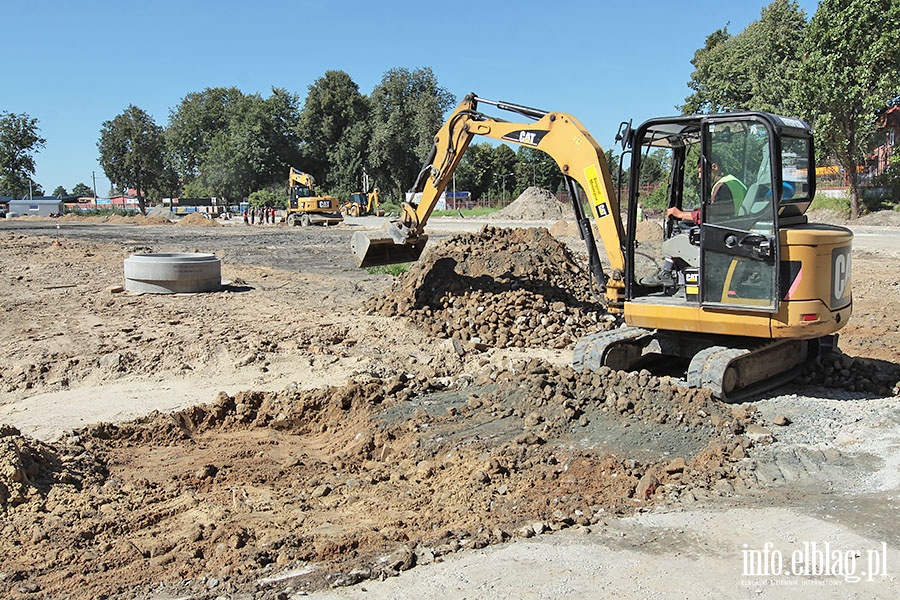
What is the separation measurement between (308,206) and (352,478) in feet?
125

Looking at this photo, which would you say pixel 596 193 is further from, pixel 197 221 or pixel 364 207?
pixel 364 207

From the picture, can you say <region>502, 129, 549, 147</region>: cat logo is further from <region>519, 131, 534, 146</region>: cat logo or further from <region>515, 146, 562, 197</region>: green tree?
<region>515, 146, 562, 197</region>: green tree

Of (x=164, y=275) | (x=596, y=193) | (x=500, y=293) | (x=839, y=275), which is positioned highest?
(x=596, y=193)

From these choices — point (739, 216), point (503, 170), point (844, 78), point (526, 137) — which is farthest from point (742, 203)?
point (503, 170)

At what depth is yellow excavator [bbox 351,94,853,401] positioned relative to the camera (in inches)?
263

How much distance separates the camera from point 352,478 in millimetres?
6070

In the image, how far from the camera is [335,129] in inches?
3041

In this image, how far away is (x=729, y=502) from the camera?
5.19 metres

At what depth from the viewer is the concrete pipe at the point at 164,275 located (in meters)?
13.0

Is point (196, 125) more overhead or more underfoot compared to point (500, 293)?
more overhead

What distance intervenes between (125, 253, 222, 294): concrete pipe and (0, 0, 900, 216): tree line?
86.4ft

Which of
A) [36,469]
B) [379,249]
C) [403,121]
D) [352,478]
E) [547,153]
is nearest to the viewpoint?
[36,469]

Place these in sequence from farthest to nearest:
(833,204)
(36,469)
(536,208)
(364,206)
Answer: (364,206) → (536,208) → (833,204) → (36,469)

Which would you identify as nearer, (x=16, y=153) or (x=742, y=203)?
(x=742, y=203)
